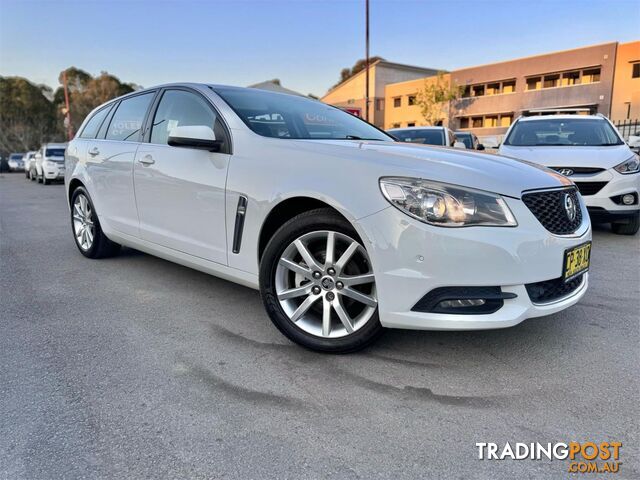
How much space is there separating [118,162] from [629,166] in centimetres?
582

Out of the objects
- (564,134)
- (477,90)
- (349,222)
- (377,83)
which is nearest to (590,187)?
(564,134)

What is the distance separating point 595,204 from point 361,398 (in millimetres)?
4848

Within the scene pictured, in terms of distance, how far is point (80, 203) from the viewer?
16.6 ft

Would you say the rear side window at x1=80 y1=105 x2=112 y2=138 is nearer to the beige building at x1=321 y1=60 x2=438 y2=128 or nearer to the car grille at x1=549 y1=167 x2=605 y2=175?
the car grille at x1=549 y1=167 x2=605 y2=175

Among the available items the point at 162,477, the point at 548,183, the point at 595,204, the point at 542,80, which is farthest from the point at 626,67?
the point at 162,477

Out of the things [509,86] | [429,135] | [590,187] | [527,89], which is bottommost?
[590,187]

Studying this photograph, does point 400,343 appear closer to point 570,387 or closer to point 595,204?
point 570,387

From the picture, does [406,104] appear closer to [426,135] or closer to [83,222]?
[426,135]

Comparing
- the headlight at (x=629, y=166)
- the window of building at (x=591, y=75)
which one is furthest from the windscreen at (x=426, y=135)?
the window of building at (x=591, y=75)

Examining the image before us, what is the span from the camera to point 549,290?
248 cm

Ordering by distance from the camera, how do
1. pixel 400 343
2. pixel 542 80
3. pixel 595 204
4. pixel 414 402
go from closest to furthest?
pixel 414 402, pixel 400 343, pixel 595 204, pixel 542 80

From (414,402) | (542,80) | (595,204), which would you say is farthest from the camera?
(542,80)

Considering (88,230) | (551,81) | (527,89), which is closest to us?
(88,230)

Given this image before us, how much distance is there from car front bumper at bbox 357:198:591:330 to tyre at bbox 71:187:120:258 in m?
3.42
